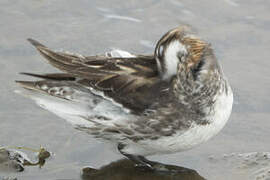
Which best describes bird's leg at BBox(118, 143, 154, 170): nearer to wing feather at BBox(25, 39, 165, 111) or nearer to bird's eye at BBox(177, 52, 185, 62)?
wing feather at BBox(25, 39, 165, 111)

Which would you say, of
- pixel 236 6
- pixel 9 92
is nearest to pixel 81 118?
pixel 9 92

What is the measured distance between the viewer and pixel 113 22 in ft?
31.2

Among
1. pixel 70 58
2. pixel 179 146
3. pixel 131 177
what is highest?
pixel 70 58

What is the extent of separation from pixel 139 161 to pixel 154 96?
84 cm

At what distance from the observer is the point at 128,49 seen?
29.1ft

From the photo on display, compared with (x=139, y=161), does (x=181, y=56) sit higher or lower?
higher

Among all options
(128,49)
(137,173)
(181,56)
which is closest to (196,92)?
(181,56)

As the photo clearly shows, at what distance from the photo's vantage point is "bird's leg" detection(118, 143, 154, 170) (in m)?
6.53

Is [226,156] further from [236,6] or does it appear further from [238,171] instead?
[236,6]

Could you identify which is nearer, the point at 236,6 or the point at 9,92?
the point at 9,92

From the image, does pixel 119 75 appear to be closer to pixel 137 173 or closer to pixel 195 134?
pixel 195 134

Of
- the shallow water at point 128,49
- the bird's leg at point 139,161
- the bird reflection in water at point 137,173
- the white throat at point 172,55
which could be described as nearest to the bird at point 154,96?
the white throat at point 172,55

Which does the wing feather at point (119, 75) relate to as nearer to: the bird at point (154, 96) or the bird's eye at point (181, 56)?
the bird at point (154, 96)

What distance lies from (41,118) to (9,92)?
2.18 ft
